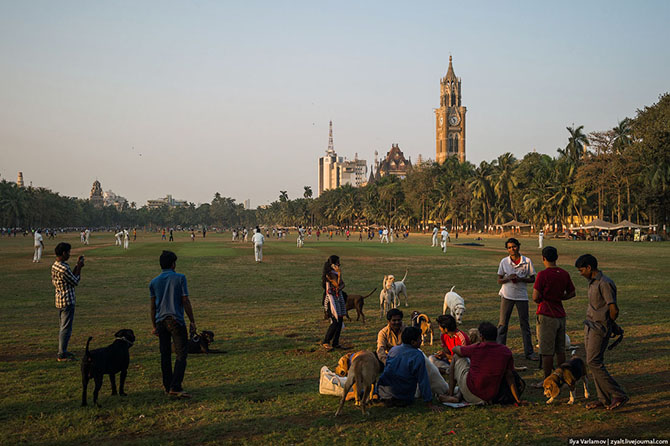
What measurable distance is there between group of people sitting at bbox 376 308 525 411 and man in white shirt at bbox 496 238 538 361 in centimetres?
215

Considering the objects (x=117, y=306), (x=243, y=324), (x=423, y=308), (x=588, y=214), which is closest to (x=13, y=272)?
(x=117, y=306)

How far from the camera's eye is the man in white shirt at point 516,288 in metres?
8.84

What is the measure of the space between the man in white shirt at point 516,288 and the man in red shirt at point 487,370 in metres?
2.22

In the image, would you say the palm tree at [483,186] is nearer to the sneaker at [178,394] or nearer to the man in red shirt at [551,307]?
the man in red shirt at [551,307]

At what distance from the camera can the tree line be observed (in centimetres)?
6138

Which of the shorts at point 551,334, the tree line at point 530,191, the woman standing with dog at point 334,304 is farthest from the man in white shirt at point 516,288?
the tree line at point 530,191

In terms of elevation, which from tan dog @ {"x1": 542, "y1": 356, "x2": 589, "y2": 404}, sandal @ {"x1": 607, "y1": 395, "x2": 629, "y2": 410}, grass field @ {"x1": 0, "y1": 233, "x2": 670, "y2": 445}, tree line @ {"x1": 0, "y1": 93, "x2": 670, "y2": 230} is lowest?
grass field @ {"x1": 0, "y1": 233, "x2": 670, "y2": 445}

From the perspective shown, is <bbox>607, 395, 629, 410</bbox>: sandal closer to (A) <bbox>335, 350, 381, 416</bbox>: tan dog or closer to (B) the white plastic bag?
(A) <bbox>335, 350, 381, 416</bbox>: tan dog

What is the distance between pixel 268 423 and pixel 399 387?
5.96 ft

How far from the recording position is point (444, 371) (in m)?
7.63

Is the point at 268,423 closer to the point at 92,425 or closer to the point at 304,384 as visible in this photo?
the point at 304,384

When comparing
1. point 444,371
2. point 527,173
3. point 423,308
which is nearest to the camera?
point 444,371

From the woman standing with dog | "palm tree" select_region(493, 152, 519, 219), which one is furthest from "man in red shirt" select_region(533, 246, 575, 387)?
"palm tree" select_region(493, 152, 519, 219)

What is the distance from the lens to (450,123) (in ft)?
618
